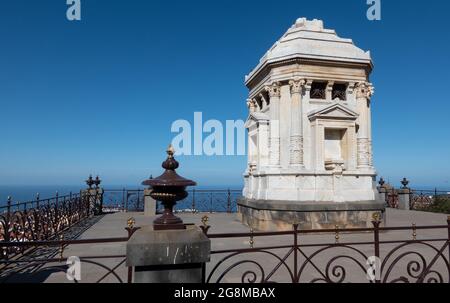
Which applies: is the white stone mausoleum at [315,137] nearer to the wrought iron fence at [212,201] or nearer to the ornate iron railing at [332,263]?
the ornate iron railing at [332,263]

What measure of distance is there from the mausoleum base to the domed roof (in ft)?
20.0

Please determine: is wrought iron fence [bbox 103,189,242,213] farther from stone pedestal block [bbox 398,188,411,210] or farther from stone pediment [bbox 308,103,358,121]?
stone pedestal block [bbox 398,188,411,210]

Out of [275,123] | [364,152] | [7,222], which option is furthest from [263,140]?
[7,222]

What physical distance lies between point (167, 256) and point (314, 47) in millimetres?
12307

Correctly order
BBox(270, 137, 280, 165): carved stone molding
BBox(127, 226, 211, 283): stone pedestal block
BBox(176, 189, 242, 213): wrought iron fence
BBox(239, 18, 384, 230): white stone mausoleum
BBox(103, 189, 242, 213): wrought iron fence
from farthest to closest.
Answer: BBox(103, 189, 242, 213): wrought iron fence < BBox(176, 189, 242, 213): wrought iron fence < BBox(270, 137, 280, 165): carved stone molding < BBox(239, 18, 384, 230): white stone mausoleum < BBox(127, 226, 211, 283): stone pedestal block

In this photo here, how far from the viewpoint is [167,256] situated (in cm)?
408

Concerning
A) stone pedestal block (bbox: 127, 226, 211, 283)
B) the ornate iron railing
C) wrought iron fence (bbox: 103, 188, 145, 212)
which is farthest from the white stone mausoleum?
wrought iron fence (bbox: 103, 188, 145, 212)

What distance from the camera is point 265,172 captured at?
13.8m

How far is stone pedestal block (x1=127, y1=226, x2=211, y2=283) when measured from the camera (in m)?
4.01

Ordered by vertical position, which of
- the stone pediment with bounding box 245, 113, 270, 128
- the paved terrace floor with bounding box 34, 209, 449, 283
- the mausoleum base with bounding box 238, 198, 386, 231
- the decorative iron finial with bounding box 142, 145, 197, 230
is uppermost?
the stone pediment with bounding box 245, 113, 270, 128

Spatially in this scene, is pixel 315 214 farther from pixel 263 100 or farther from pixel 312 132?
pixel 263 100
